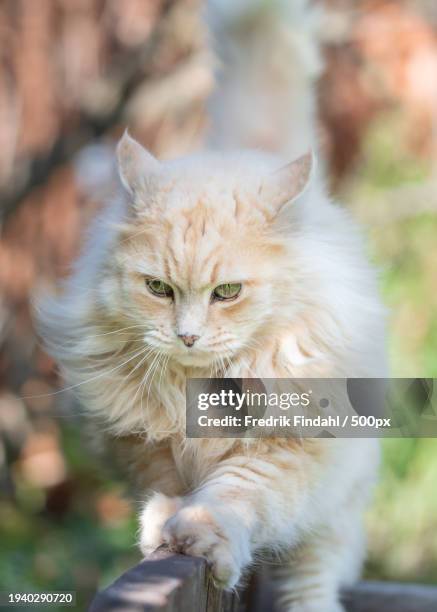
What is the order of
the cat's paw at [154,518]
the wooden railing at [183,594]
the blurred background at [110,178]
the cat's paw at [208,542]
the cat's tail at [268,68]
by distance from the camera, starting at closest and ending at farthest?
1. the wooden railing at [183,594]
2. the cat's paw at [208,542]
3. the cat's paw at [154,518]
4. the cat's tail at [268,68]
5. the blurred background at [110,178]

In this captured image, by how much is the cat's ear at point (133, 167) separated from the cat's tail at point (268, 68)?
3.24 feet

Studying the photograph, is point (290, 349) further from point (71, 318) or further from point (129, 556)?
point (129, 556)

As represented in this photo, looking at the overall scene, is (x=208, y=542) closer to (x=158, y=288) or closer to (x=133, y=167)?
(x=158, y=288)

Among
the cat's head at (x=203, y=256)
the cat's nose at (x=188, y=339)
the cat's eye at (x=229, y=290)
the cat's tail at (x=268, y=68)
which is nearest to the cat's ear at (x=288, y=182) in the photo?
the cat's head at (x=203, y=256)

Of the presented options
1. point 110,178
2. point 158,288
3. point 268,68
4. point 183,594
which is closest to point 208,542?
point 183,594

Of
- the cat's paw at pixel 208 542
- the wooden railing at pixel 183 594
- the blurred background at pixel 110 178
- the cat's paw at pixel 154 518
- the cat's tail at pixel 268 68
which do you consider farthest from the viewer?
the blurred background at pixel 110 178

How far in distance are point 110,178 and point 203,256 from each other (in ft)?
6.40

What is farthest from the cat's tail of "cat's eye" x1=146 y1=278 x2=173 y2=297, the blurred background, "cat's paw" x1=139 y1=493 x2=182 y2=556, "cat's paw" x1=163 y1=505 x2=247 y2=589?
"cat's paw" x1=163 y1=505 x2=247 y2=589

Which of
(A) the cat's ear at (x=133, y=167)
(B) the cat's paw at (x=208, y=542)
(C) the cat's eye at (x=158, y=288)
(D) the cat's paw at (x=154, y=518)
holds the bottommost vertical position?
(B) the cat's paw at (x=208, y=542)

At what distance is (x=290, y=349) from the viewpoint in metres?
1.54

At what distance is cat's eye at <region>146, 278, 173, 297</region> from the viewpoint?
4.79 feet

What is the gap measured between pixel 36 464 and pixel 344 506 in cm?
227

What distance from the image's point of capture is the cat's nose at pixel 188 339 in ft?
4.63

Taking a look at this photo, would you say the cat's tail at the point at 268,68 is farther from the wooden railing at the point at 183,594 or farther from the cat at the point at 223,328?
the wooden railing at the point at 183,594
